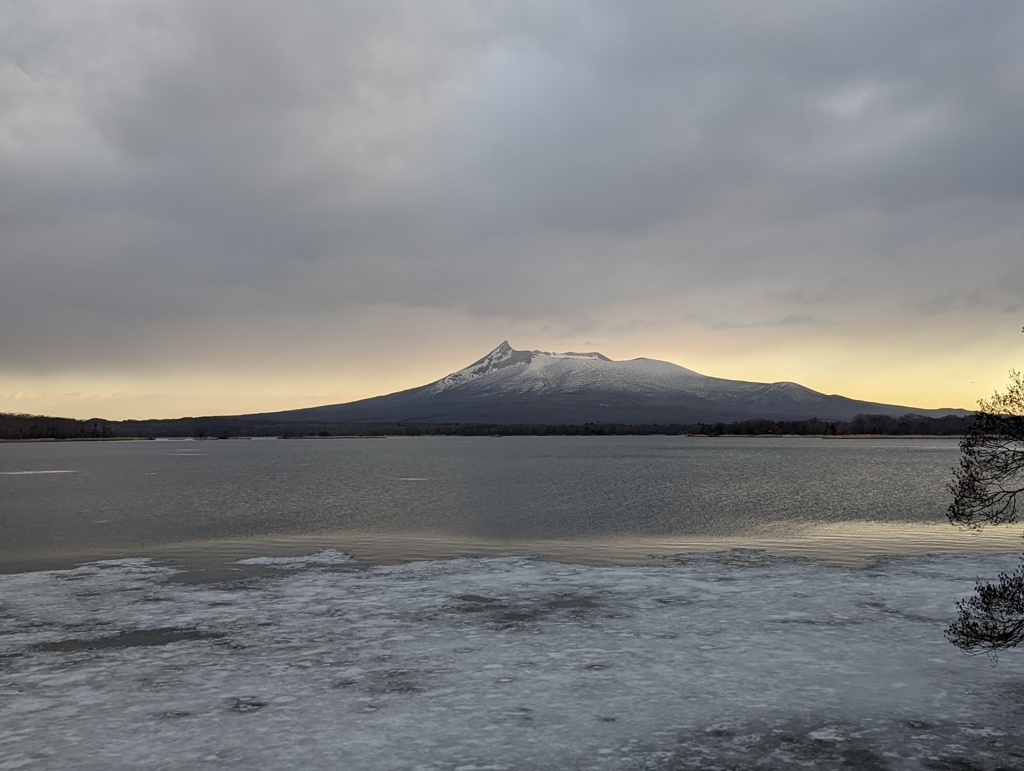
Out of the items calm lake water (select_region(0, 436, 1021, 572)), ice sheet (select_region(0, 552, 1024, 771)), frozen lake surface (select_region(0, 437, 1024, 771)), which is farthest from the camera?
calm lake water (select_region(0, 436, 1021, 572))

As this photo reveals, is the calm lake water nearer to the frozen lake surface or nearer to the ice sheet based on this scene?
the frozen lake surface

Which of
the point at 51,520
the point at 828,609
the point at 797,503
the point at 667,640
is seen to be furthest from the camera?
the point at 797,503

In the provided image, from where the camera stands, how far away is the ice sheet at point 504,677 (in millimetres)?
10234

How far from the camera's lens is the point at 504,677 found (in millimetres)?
13305

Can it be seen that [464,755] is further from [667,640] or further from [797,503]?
[797,503]

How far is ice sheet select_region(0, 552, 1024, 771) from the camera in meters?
10.2

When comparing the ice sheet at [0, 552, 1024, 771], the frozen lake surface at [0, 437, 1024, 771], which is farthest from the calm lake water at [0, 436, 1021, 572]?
the ice sheet at [0, 552, 1024, 771]

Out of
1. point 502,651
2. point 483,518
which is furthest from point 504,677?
point 483,518

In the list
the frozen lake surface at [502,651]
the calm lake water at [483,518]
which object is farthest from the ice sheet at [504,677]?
the calm lake water at [483,518]

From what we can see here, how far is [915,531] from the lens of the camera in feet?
114

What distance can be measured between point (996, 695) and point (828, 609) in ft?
19.7

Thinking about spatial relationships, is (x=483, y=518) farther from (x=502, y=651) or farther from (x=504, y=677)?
(x=504, y=677)

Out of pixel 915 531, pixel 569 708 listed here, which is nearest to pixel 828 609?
pixel 569 708

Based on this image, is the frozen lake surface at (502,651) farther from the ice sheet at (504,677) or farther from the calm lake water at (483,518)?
the calm lake water at (483,518)
